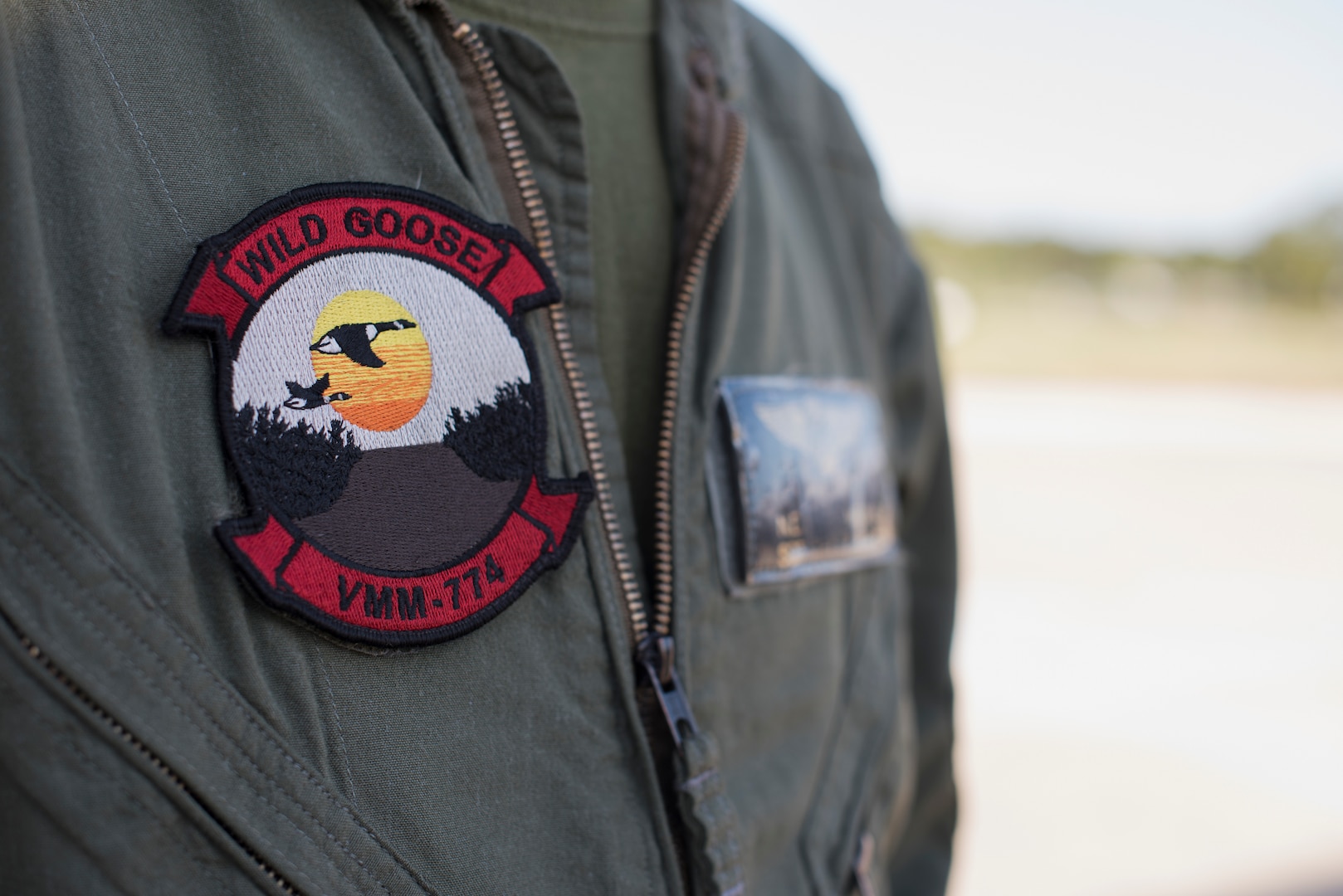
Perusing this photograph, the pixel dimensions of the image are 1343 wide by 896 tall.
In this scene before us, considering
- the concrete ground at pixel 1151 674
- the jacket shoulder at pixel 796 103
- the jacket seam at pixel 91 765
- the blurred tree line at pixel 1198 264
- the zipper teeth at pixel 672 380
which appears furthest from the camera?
the blurred tree line at pixel 1198 264

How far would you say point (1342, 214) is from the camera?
3073 cm

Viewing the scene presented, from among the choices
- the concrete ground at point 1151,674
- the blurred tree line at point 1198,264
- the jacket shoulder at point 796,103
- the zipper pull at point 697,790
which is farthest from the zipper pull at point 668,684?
the blurred tree line at point 1198,264

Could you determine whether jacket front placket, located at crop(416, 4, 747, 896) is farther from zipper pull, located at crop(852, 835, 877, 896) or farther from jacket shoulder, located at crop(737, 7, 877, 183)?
jacket shoulder, located at crop(737, 7, 877, 183)

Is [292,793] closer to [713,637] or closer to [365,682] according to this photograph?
[365,682]

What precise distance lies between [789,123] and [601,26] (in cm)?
33

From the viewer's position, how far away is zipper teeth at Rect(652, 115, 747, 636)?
0.81m

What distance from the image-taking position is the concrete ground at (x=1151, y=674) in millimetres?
2658

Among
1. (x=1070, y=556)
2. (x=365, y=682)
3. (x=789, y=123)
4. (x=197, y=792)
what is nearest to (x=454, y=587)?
(x=365, y=682)

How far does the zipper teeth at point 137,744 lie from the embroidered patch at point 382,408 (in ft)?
0.33

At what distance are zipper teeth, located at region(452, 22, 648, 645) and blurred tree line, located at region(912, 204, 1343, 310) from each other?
25.8m

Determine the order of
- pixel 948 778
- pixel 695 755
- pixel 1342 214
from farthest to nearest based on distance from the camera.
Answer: pixel 1342 214 < pixel 948 778 < pixel 695 755

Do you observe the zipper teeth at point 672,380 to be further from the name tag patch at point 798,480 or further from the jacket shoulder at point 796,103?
the jacket shoulder at point 796,103

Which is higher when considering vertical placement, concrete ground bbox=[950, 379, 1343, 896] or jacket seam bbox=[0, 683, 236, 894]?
jacket seam bbox=[0, 683, 236, 894]

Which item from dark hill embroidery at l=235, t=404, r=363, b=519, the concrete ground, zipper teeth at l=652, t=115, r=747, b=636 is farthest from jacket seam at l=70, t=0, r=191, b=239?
the concrete ground
